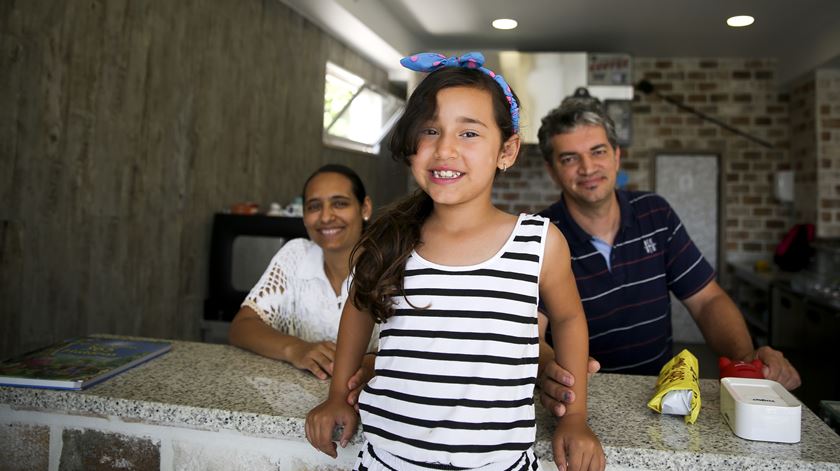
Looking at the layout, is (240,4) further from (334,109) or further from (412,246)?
(412,246)

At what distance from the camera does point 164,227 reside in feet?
7.97

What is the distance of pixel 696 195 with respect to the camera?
15.7 feet

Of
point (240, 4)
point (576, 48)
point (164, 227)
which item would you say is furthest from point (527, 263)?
point (576, 48)

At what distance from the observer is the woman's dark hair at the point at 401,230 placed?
0.87 metres

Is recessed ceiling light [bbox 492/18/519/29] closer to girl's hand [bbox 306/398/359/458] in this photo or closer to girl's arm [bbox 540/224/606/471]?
girl's arm [bbox 540/224/606/471]

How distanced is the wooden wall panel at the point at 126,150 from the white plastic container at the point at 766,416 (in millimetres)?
1851

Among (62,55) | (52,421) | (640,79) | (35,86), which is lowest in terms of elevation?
(52,421)

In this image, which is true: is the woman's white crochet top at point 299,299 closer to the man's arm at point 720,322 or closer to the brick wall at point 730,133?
the man's arm at point 720,322

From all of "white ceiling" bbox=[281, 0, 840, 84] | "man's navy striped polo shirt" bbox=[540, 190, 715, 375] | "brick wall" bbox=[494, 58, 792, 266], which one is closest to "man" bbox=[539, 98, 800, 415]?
"man's navy striped polo shirt" bbox=[540, 190, 715, 375]

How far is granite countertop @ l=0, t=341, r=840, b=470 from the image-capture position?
0.82 meters

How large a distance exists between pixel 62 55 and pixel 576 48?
3.59 m

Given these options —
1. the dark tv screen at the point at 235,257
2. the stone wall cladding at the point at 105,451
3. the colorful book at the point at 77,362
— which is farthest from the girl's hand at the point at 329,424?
the dark tv screen at the point at 235,257

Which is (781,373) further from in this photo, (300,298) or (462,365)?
(300,298)

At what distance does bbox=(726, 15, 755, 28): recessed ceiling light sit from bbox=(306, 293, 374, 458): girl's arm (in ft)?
12.2
